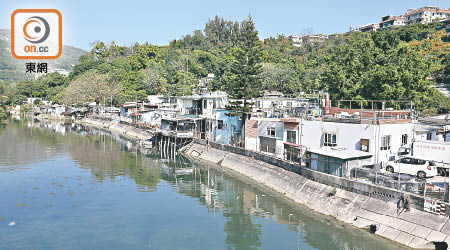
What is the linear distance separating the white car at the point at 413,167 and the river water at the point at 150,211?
7.22 metres

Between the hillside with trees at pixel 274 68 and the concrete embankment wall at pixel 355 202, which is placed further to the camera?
the hillside with trees at pixel 274 68

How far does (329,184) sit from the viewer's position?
89.2 feet

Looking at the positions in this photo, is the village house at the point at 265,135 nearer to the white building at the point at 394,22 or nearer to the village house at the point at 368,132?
the village house at the point at 368,132

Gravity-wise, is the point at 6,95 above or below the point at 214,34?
below

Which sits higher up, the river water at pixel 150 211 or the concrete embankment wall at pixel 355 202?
the concrete embankment wall at pixel 355 202

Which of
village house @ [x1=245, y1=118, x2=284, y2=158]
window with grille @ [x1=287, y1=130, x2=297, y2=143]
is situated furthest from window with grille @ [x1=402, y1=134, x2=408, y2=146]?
village house @ [x1=245, y1=118, x2=284, y2=158]

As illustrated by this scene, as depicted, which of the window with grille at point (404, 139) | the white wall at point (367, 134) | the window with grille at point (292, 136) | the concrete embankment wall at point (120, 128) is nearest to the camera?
the white wall at point (367, 134)

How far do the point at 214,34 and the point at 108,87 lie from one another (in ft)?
268

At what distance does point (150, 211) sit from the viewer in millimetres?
27953

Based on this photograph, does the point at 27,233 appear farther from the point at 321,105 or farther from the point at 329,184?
the point at 321,105

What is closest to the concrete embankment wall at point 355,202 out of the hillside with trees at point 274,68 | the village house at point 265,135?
the village house at point 265,135

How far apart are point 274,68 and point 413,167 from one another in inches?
2523

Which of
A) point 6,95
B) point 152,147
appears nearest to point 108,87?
point 152,147

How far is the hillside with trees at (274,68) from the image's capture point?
4553cm
